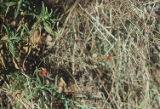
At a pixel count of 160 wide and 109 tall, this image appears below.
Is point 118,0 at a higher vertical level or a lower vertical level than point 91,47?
higher

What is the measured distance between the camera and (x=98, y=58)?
197 centimetres

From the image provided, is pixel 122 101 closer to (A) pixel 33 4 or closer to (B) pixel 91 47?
(B) pixel 91 47

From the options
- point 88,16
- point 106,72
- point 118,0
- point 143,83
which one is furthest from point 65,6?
point 143,83

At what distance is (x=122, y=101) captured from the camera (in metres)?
2.00

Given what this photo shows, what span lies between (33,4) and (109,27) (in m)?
0.61

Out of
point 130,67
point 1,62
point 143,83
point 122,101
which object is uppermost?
point 1,62

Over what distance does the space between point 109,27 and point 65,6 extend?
1.44 ft

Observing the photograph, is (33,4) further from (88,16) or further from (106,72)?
(106,72)

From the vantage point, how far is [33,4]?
1.71 m

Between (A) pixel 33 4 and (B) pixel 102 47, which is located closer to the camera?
(A) pixel 33 4

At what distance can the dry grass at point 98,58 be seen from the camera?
1.76 meters

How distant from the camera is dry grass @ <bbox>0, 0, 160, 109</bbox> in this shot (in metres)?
1.76

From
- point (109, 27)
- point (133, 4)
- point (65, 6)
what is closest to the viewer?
point (133, 4)

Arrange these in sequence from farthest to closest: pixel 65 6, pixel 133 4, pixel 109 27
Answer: pixel 65 6
pixel 109 27
pixel 133 4
